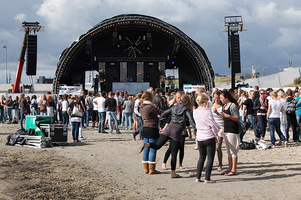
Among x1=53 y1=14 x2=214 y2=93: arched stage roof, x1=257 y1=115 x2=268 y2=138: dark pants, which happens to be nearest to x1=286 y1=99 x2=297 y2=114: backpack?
x1=257 y1=115 x2=268 y2=138: dark pants

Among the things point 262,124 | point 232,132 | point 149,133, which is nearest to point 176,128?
point 149,133

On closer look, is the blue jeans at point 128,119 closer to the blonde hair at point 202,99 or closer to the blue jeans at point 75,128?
the blue jeans at point 75,128

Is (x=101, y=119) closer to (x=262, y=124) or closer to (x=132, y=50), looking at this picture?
(x=262, y=124)

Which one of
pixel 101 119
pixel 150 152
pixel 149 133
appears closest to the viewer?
pixel 150 152

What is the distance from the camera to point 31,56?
117 feet

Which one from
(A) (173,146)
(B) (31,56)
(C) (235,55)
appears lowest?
(A) (173,146)

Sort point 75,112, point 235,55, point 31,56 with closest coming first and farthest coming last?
point 75,112
point 235,55
point 31,56

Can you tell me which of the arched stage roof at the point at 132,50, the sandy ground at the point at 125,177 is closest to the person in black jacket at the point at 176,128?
the sandy ground at the point at 125,177

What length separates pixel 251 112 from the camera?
14.0 meters

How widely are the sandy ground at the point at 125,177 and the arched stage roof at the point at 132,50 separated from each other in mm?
21371

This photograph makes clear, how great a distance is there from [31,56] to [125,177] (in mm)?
28982

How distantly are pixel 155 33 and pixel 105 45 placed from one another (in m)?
4.36

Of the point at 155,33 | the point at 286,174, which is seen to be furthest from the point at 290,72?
the point at 286,174

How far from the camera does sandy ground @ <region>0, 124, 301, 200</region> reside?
23.5 feet
